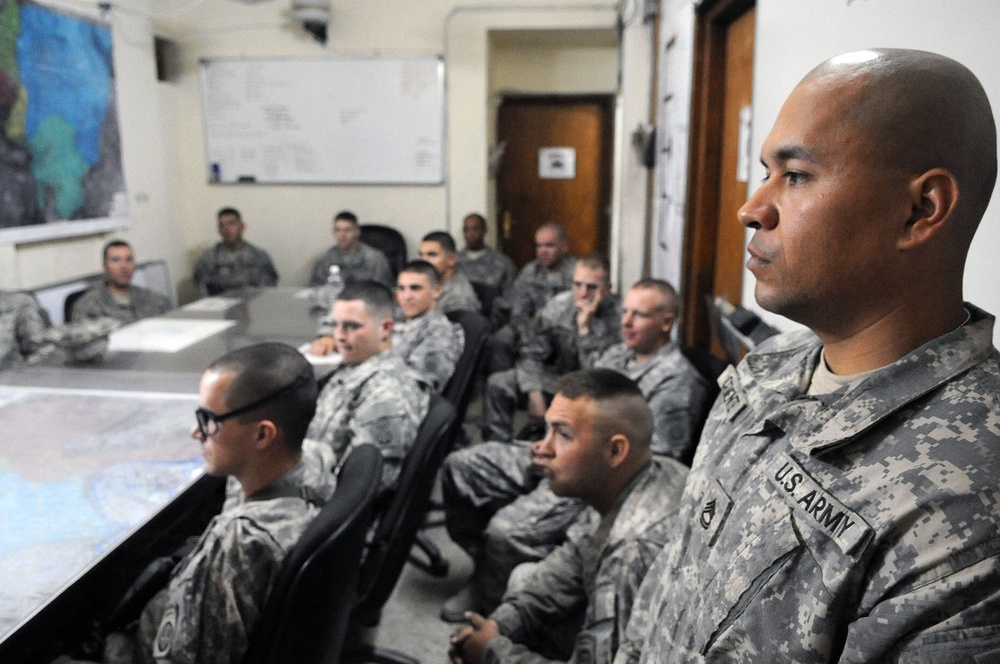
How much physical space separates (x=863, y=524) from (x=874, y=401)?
11cm

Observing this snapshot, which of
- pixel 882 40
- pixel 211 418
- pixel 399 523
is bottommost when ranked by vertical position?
pixel 399 523

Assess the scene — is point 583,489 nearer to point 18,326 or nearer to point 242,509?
point 242,509

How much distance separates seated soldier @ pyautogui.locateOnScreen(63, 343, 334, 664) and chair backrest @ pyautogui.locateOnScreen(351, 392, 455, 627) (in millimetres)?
253

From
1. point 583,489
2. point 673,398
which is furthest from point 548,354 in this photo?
point 583,489

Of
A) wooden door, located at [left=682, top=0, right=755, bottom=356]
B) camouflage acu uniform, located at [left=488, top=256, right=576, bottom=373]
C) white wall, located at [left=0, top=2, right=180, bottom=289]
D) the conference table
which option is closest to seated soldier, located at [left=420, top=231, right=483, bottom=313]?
camouflage acu uniform, located at [left=488, top=256, right=576, bottom=373]

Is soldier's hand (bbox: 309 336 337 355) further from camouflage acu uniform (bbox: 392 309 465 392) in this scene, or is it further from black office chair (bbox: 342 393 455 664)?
black office chair (bbox: 342 393 455 664)

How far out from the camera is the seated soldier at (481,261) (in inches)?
187

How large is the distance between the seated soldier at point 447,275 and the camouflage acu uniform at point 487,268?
644mm

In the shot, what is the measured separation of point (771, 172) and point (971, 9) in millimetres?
480

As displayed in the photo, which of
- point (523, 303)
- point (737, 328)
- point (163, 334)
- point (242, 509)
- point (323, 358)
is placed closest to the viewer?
point (242, 509)

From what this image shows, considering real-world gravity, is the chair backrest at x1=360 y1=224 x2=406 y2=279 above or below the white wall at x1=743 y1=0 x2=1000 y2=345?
below

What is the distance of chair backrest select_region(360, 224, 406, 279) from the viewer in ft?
16.7

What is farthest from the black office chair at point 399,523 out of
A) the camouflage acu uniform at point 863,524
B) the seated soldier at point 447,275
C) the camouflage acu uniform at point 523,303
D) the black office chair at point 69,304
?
the black office chair at point 69,304

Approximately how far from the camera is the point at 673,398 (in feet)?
6.91
